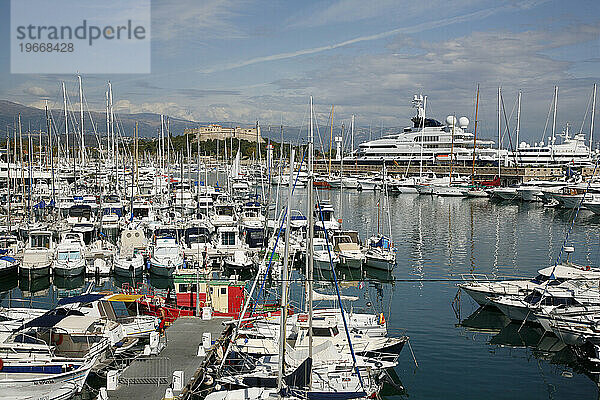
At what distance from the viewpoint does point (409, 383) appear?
1842 centimetres

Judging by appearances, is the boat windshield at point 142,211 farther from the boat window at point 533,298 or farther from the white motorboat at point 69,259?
the boat window at point 533,298

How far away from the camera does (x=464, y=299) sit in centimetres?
2803

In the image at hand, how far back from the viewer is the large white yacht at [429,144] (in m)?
112

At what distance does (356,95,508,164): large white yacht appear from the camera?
367 feet

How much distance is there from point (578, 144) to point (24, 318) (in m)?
112

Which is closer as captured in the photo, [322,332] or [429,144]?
[322,332]

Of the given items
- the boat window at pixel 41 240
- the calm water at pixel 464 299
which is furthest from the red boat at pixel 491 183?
the boat window at pixel 41 240

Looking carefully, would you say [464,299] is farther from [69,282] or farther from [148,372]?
[69,282]

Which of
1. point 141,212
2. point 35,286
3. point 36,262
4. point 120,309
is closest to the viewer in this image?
point 120,309

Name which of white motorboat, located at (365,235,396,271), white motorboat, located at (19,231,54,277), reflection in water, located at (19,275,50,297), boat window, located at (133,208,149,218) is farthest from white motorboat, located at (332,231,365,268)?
boat window, located at (133,208,149,218)

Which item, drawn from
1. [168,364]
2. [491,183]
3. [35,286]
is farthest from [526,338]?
[491,183]

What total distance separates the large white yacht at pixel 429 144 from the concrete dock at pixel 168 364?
91.6 m

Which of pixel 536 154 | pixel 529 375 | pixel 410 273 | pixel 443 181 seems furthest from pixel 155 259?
pixel 536 154

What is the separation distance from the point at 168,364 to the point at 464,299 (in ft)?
53.5
